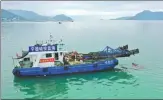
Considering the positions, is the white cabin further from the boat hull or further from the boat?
the boat hull

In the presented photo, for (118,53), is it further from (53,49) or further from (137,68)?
(53,49)

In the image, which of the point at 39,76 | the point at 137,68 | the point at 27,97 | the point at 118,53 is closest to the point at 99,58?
the point at 118,53

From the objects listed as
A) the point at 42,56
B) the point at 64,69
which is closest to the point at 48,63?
the point at 42,56

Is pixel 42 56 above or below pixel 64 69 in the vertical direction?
above

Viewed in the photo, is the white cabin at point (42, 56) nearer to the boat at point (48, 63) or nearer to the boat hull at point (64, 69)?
the boat at point (48, 63)

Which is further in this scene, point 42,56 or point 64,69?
point 64,69

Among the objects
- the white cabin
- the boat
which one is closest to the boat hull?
the boat

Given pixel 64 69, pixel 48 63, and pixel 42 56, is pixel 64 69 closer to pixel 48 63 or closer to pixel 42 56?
pixel 48 63

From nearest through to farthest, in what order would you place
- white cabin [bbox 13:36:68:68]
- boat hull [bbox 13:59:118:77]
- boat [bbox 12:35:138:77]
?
boat hull [bbox 13:59:118:77] → boat [bbox 12:35:138:77] → white cabin [bbox 13:36:68:68]

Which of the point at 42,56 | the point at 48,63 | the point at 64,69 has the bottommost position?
the point at 64,69
